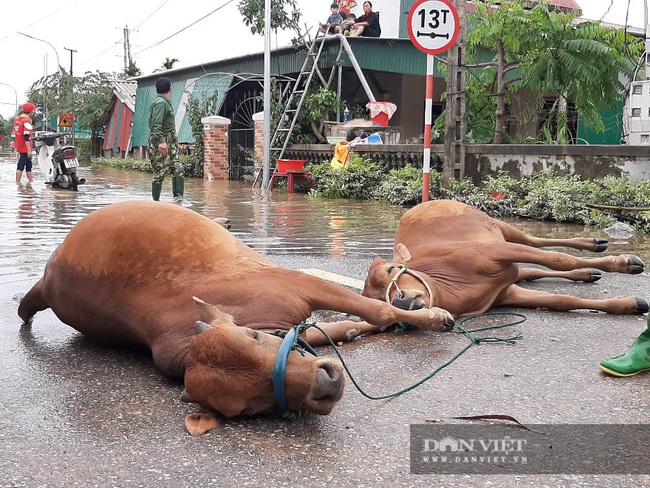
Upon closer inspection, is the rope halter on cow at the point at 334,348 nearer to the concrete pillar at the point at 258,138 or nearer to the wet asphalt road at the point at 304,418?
the wet asphalt road at the point at 304,418

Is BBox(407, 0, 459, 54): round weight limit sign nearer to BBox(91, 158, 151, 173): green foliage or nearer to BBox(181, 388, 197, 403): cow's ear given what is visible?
BBox(181, 388, 197, 403): cow's ear

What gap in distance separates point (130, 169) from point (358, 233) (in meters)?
24.4

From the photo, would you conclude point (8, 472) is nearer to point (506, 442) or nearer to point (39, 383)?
point (39, 383)

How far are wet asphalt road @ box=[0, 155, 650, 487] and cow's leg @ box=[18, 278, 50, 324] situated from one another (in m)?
0.08

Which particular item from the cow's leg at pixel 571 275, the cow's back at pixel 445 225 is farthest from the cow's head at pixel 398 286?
the cow's leg at pixel 571 275

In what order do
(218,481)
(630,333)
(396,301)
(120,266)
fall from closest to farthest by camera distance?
(218,481), (120,266), (396,301), (630,333)

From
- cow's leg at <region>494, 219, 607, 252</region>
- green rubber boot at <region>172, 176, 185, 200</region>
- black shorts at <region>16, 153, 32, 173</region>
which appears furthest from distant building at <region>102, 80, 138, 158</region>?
cow's leg at <region>494, 219, 607, 252</region>

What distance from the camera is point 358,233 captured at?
947cm

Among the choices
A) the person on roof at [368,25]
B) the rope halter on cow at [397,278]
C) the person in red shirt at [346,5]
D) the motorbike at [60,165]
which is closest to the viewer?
the rope halter on cow at [397,278]

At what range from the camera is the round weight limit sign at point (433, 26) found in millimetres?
9219

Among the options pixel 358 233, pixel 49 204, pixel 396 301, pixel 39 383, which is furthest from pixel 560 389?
pixel 49 204

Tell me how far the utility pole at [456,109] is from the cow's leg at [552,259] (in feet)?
25.7

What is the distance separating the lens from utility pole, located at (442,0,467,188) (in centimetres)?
1270

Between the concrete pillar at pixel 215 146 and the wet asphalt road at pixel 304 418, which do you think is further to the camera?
the concrete pillar at pixel 215 146
